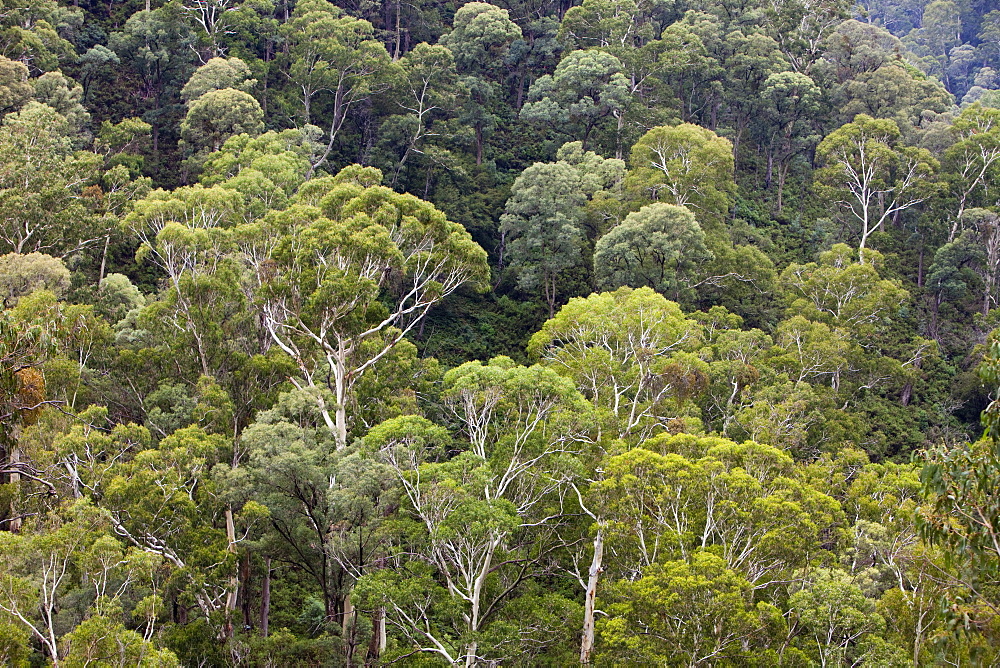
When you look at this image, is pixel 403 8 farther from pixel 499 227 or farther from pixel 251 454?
pixel 251 454

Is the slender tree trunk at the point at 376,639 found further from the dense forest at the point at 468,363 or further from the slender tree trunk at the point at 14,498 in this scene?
the slender tree trunk at the point at 14,498

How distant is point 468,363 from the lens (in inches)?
942

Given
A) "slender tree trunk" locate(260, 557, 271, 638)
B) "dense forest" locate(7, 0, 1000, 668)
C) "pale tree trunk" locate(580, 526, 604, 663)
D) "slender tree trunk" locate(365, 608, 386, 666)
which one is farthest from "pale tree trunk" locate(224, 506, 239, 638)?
"pale tree trunk" locate(580, 526, 604, 663)

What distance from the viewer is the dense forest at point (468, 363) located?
67.3ft

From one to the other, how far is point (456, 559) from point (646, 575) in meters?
4.25

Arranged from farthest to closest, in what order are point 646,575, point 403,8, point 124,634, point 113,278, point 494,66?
point 403,8, point 494,66, point 113,278, point 646,575, point 124,634

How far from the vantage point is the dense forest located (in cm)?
2050

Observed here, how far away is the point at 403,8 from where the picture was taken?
58.4 m

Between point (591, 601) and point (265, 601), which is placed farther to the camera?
point (265, 601)

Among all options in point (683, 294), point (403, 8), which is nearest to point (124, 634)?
point (683, 294)

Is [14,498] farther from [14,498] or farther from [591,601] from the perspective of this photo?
[591,601]

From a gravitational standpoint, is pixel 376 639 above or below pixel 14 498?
below

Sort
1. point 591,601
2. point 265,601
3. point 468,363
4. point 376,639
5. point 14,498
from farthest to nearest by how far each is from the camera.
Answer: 1. point 265,601
2. point 376,639
3. point 468,363
4. point 591,601
5. point 14,498

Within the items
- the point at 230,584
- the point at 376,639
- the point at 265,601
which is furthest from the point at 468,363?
the point at 265,601
